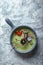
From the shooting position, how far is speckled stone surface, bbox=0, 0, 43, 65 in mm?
1431

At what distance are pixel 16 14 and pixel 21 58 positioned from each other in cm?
33

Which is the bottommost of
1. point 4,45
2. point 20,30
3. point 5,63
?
point 5,63

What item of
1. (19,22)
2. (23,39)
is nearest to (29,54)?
(23,39)

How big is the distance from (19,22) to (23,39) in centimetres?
14

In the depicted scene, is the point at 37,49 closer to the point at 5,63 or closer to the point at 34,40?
the point at 34,40

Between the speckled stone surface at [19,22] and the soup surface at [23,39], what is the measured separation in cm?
5

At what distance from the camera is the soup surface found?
4.59 ft

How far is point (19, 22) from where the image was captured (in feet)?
4.80

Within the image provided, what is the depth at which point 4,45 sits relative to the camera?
146 centimetres

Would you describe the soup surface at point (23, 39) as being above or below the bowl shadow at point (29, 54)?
above

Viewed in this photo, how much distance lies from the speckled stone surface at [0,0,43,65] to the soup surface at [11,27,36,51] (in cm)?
5

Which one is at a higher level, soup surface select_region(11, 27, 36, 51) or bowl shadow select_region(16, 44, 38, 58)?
soup surface select_region(11, 27, 36, 51)

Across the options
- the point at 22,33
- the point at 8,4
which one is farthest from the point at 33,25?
the point at 8,4

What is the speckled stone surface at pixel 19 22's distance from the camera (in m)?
1.43
